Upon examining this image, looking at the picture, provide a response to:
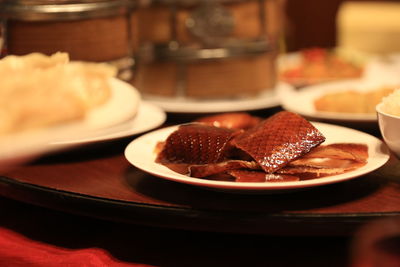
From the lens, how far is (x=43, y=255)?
3.55 ft

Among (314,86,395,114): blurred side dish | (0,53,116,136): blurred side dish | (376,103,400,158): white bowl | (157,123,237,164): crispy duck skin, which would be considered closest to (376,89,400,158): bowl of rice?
(376,103,400,158): white bowl

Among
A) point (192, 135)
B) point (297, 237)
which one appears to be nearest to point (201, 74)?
point (192, 135)

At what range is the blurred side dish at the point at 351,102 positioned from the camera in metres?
1.58

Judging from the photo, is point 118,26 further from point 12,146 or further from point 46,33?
point 12,146

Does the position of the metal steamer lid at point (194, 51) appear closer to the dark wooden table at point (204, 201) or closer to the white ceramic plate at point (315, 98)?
A: the white ceramic plate at point (315, 98)

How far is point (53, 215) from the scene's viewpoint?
126 centimetres

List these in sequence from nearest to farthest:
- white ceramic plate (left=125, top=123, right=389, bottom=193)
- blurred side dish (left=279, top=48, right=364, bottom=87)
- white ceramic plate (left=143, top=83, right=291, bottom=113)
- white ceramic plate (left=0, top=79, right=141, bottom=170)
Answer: white ceramic plate (left=0, top=79, right=141, bottom=170) < white ceramic plate (left=125, top=123, right=389, bottom=193) < white ceramic plate (left=143, top=83, right=291, bottom=113) < blurred side dish (left=279, top=48, right=364, bottom=87)

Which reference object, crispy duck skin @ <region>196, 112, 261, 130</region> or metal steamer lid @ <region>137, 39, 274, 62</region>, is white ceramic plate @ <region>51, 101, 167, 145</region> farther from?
metal steamer lid @ <region>137, 39, 274, 62</region>

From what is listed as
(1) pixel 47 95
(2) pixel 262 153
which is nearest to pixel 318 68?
(2) pixel 262 153

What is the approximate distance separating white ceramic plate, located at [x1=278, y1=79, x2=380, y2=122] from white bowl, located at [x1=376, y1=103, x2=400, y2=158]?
1.12 feet

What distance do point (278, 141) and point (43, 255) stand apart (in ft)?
1.50

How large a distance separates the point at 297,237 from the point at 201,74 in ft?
3.22

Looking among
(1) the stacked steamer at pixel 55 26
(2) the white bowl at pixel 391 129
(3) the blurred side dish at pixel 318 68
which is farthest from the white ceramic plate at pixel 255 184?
(3) the blurred side dish at pixel 318 68

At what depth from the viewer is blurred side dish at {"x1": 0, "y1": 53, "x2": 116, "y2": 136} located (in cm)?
67
